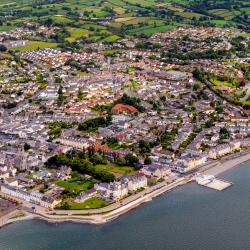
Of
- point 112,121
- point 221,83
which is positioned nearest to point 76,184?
point 112,121

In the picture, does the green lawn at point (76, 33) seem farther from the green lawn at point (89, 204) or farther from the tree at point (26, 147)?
the green lawn at point (89, 204)

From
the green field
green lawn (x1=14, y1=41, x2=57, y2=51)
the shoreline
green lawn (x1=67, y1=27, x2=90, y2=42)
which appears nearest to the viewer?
the shoreline

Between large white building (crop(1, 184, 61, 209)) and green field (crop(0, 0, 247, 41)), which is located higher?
large white building (crop(1, 184, 61, 209))

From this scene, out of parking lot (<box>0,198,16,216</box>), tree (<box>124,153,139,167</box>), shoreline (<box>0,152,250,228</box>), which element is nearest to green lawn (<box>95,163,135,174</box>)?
tree (<box>124,153,139,167</box>)

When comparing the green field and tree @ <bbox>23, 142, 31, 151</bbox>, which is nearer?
tree @ <bbox>23, 142, 31, 151</bbox>

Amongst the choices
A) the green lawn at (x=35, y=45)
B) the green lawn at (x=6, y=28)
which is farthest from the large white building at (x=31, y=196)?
the green lawn at (x=6, y=28)

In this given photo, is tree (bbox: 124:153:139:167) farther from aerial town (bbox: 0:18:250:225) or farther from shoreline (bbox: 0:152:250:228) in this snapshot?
shoreline (bbox: 0:152:250:228)

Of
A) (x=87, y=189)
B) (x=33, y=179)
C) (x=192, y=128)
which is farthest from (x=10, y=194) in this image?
(x=192, y=128)
